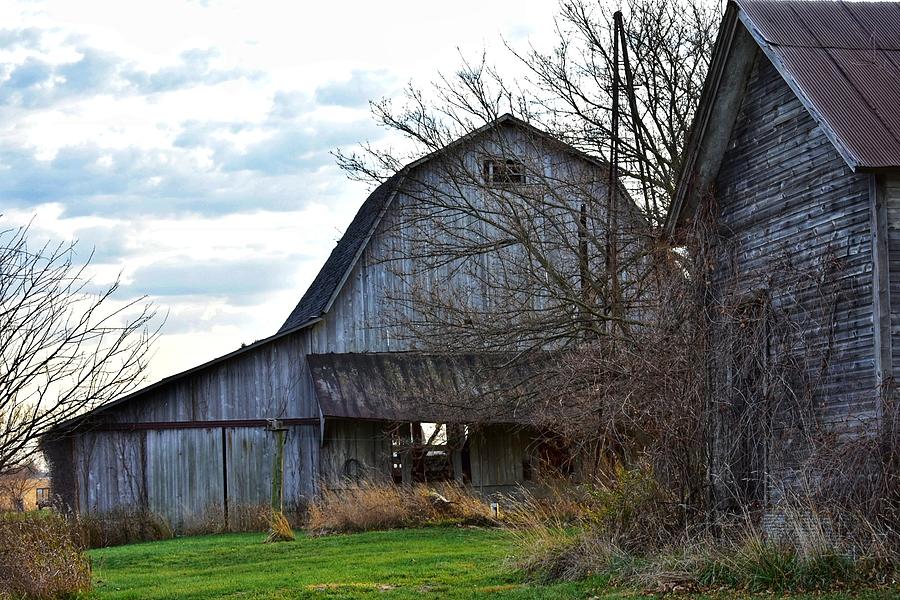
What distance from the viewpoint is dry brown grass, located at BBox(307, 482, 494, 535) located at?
71.4 ft

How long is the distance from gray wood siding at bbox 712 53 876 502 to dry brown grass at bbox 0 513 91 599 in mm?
7756

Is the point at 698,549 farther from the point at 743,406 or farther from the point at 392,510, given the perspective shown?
the point at 392,510

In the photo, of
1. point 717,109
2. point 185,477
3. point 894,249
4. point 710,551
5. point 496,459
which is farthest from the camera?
point 496,459

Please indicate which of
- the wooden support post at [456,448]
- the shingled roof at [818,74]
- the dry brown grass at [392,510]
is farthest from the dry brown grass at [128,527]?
the shingled roof at [818,74]

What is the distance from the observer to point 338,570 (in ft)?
49.8

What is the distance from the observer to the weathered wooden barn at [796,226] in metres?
12.9

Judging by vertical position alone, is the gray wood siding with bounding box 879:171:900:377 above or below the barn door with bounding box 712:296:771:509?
above

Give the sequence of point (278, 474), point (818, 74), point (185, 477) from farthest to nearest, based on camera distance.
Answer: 1. point (185, 477)
2. point (278, 474)
3. point (818, 74)

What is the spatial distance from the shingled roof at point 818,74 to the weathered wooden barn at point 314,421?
9.86m

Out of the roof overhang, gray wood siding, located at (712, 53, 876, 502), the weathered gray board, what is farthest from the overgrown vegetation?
the weathered gray board

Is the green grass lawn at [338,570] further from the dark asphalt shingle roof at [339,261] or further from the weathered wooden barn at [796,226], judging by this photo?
the dark asphalt shingle roof at [339,261]

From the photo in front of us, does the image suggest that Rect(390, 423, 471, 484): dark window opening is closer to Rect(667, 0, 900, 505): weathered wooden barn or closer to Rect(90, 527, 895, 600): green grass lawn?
Rect(90, 527, 895, 600): green grass lawn

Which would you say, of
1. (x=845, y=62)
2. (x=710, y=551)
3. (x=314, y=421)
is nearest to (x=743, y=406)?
(x=710, y=551)

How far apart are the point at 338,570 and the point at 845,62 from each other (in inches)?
354
